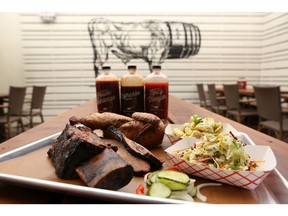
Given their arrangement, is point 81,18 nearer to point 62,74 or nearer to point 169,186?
point 62,74

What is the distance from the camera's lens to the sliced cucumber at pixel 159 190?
0.62 m

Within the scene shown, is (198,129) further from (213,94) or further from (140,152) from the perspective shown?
(213,94)

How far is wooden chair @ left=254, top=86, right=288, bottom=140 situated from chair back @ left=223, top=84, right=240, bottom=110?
117cm

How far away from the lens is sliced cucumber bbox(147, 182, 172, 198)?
0.62 meters

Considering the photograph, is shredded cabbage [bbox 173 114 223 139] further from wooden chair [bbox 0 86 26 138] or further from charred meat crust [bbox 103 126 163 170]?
wooden chair [bbox 0 86 26 138]

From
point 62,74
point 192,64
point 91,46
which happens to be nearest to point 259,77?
point 192,64

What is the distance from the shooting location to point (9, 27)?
635 centimetres

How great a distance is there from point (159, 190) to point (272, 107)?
3255mm

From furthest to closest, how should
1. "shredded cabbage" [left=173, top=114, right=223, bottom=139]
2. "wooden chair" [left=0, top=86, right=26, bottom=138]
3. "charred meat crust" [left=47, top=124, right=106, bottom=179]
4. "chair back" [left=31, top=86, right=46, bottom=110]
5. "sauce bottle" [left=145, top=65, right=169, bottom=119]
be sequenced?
"chair back" [left=31, top=86, right=46, bottom=110]
"wooden chair" [left=0, top=86, right=26, bottom=138]
"sauce bottle" [left=145, top=65, right=169, bottom=119]
"shredded cabbage" [left=173, top=114, right=223, bottom=139]
"charred meat crust" [left=47, top=124, right=106, bottom=179]

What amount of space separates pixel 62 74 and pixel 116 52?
166 centimetres

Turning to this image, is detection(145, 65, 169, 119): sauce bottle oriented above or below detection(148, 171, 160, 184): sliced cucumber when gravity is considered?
above

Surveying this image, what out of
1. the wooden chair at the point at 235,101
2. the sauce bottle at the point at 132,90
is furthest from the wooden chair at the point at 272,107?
the sauce bottle at the point at 132,90

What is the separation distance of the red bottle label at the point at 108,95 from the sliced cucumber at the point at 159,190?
961mm

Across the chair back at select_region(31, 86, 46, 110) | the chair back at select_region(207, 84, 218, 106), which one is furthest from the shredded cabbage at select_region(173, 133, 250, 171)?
the chair back at select_region(31, 86, 46, 110)
